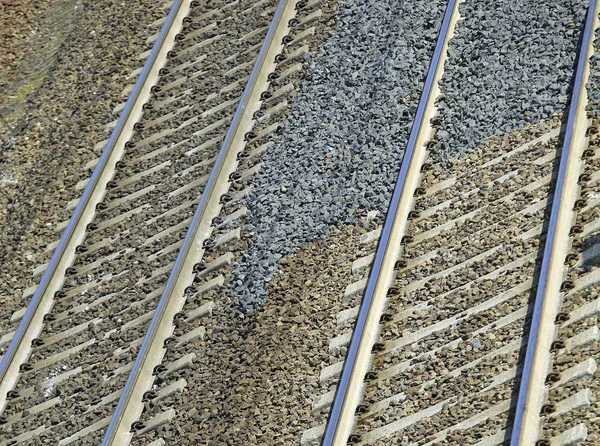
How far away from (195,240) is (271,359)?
172 cm

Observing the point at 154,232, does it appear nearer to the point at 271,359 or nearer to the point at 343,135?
the point at 343,135

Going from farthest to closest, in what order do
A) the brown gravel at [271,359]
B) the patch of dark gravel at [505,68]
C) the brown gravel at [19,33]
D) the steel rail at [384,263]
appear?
the brown gravel at [19,33] < the patch of dark gravel at [505,68] < the brown gravel at [271,359] < the steel rail at [384,263]

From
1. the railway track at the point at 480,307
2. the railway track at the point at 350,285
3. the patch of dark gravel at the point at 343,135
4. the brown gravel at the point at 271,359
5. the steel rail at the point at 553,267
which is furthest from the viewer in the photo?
the patch of dark gravel at the point at 343,135

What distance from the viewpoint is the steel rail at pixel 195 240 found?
9164mm

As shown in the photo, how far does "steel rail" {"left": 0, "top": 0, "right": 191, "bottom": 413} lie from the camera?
10.1 m

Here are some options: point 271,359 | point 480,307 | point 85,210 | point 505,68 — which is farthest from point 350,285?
point 85,210

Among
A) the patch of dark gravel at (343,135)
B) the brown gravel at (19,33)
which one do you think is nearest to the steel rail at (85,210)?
the patch of dark gravel at (343,135)

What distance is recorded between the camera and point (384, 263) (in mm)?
9148

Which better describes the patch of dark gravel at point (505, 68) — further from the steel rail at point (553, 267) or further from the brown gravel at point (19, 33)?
the brown gravel at point (19, 33)

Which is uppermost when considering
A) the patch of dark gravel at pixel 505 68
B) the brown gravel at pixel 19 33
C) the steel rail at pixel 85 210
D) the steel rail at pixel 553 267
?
the brown gravel at pixel 19 33

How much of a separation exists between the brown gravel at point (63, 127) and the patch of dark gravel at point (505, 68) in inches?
150

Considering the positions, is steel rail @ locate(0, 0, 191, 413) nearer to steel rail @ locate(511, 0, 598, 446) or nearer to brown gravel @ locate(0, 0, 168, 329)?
brown gravel @ locate(0, 0, 168, 329)

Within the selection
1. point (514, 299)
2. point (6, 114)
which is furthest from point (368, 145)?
point (6, 114)

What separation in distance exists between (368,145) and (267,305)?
185 centimetres
